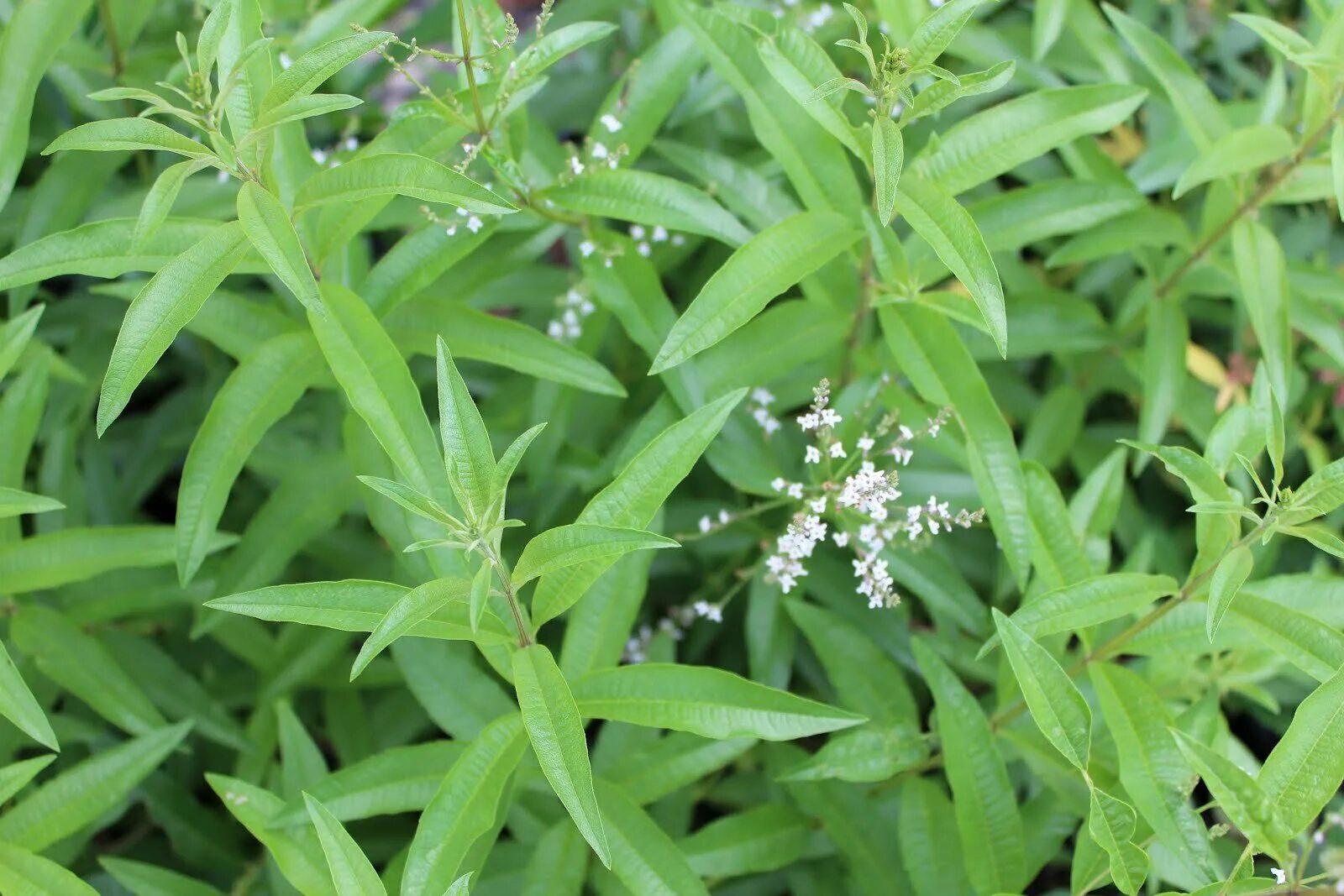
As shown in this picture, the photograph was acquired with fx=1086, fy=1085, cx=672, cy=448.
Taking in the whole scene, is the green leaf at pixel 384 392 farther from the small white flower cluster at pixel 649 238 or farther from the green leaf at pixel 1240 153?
the green leaf at pixel 1240 153

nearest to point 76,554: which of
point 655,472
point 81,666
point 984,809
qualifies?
point 81,666

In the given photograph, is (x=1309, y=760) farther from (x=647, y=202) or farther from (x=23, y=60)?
(x=23, y=60)

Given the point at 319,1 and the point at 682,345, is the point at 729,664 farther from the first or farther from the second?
the point at 319,1

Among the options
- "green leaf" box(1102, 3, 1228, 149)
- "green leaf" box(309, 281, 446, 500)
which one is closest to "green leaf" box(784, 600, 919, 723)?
"green leaf" box(309, 281, 446, 500)

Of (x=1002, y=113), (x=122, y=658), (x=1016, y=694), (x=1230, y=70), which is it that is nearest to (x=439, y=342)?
(x=1002, y=113)

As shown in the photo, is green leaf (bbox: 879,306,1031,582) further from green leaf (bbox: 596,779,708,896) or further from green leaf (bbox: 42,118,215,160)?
green leaf (bbox: 42,118,215,160)

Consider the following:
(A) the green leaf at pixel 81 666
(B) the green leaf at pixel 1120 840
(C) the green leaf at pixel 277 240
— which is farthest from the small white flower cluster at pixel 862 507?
(A) the green leaf at pixel 81 666
